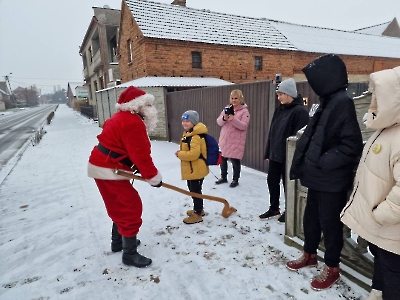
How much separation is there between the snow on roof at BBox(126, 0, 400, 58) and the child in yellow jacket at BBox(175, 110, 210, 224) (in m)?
10.9

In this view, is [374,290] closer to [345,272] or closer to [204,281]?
[345,272]

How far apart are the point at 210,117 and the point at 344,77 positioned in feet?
18.2

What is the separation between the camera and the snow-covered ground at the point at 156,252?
2.27 m

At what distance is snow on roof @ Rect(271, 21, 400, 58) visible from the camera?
60.8 ft

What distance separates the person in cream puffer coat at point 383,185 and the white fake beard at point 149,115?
1852mm

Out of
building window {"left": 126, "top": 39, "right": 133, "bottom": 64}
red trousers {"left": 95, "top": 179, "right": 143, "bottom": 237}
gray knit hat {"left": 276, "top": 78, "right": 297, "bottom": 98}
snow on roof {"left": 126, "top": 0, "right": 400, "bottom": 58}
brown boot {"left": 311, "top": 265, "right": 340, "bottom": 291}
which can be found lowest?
brown boot {"left": 311, "top": 265, "right": 340, "bottom": 291}

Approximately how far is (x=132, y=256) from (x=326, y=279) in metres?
1.85

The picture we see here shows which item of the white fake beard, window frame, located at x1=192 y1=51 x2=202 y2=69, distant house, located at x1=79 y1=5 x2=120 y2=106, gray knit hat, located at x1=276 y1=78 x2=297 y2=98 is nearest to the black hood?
gray knit hat, located at x1=276 y1=78 x2=297 y2=98

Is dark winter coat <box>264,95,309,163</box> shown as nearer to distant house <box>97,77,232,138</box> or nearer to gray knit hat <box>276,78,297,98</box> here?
gray knit hat <box>276,78,297,98</box>

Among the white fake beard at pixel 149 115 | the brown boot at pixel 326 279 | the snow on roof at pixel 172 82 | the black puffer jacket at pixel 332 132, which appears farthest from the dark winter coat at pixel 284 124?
the snow on roof at pixel 172 82

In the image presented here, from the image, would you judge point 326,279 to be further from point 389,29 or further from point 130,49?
point 389,29

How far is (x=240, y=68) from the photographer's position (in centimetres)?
1539

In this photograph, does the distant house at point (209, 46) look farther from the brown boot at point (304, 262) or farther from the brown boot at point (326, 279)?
the brown boot at point (326, 279)

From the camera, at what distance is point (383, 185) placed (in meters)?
1.57
